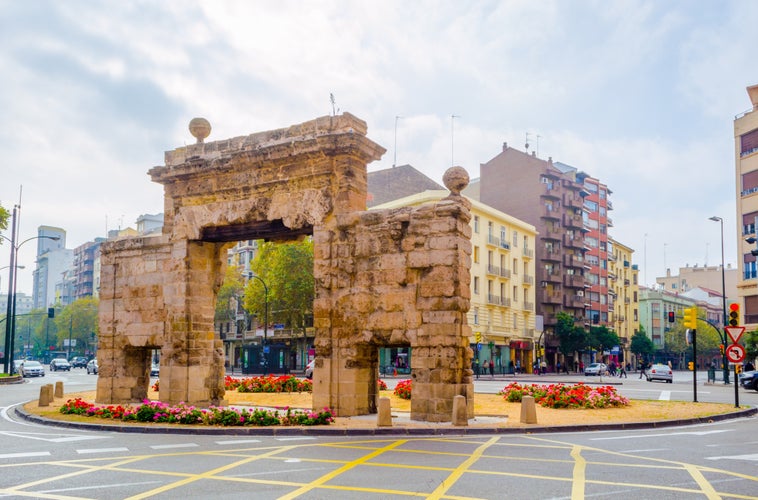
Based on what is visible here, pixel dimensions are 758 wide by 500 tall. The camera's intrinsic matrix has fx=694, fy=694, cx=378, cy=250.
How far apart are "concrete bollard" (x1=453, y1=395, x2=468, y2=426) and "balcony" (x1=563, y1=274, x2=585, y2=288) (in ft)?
198

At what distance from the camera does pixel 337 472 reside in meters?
9.12

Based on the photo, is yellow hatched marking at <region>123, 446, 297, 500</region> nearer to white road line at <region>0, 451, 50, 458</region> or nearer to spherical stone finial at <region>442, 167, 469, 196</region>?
white road line at <region>0, 451, 50, 458</region>

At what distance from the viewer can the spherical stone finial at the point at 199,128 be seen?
19.5 metres

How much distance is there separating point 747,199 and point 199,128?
41076mm

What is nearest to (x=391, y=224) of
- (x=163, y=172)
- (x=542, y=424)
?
(x=542, y=424)

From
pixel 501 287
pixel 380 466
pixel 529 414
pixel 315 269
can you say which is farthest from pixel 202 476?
pixel 501 287

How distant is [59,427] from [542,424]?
34.3ft

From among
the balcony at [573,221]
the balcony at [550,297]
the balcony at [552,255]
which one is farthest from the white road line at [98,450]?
the balcony at [573,221]

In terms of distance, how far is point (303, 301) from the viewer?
4994 cm

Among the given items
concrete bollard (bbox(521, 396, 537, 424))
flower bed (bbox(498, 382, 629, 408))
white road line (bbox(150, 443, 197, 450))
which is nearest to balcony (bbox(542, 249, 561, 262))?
flower bed (bbox(498, 382, 629, 408))

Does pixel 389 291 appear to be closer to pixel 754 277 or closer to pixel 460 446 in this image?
pixel 460 446

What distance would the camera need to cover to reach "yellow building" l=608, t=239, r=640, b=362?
86500 millimetres

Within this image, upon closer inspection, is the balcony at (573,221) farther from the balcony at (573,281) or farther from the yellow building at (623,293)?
the yellow building at (623,293)

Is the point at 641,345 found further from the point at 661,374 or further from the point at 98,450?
the point at 98,450
